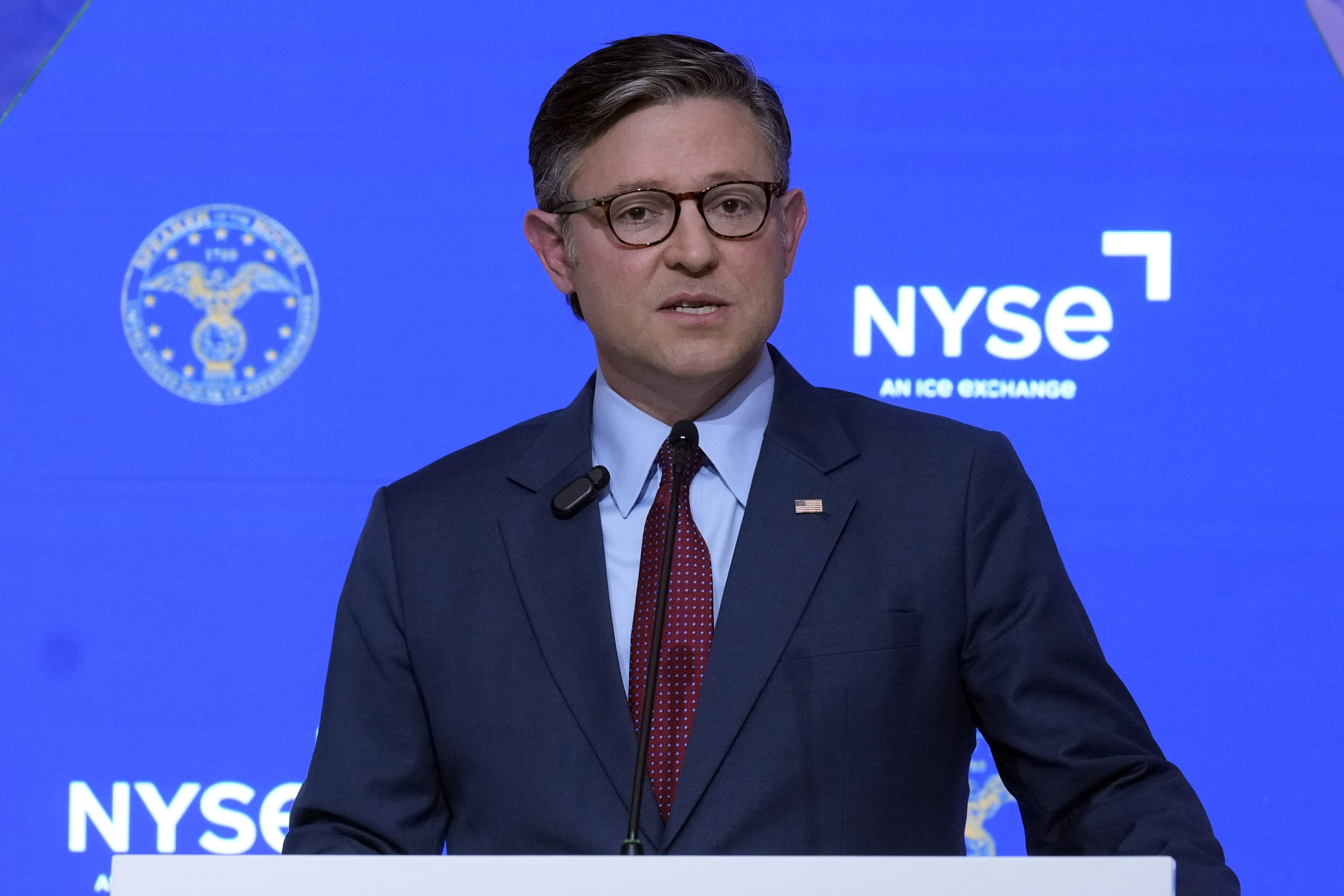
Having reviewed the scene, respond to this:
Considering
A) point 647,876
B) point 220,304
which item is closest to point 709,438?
point 647,876

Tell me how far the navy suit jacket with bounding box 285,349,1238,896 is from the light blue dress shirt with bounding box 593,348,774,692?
3cm

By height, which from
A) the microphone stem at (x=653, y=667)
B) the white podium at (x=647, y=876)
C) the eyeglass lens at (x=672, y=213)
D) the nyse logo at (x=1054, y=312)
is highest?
the nyse logo at (x=1054, y=312)

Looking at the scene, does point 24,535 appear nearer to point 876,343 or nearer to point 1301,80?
point 876,343

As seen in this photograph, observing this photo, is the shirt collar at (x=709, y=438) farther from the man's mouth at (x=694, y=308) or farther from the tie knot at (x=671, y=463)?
the man's mouth at (x=694, y=308)

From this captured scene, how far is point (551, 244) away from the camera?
177 centimetres

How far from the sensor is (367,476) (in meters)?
2.76

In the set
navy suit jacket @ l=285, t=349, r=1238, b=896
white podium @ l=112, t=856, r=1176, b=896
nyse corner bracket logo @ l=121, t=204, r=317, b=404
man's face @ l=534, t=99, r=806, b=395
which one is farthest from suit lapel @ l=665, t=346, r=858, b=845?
nyse corner bracket logo @ l=121, t=204, r=317, b=404

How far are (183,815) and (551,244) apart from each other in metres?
1.60

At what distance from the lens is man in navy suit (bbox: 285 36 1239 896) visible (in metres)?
1.47

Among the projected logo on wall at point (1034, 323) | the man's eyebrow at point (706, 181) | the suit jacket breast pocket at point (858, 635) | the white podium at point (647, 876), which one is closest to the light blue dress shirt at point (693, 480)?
the suit jacket breast pocket at point (858, 635)

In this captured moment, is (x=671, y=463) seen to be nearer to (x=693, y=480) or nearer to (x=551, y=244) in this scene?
(x=693, y=480)

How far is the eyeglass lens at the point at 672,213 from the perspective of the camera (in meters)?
1.58

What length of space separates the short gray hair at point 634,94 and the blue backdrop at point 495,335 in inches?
39.5

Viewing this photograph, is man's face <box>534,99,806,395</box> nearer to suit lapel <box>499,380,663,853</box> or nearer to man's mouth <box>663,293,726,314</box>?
man's mouth <box>663,293,726,314</box>
